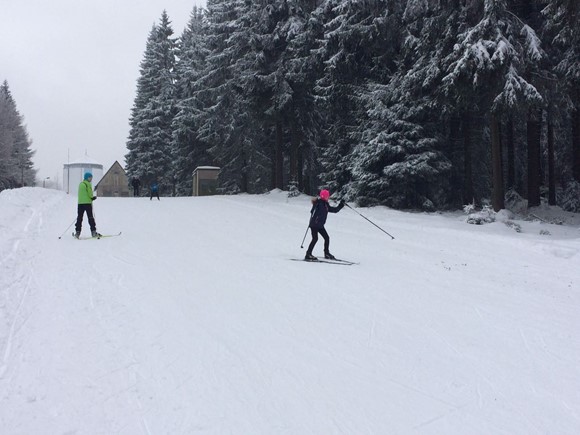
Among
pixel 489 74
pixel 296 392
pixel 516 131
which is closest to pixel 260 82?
pixel 489 74

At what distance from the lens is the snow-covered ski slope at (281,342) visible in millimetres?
3639

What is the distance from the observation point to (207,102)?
39531 millimetres

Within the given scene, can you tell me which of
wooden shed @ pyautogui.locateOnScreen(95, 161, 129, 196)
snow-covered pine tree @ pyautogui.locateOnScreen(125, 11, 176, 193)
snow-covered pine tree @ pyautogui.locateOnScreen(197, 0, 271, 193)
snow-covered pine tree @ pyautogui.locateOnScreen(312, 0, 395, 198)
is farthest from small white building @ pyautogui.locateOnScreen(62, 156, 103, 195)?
snow-covered pine tree @ pyautogui.locateOnScreen(312, 0, 395, 198)

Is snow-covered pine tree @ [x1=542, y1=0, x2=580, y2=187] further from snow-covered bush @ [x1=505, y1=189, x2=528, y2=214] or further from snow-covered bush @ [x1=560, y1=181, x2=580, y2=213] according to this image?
snow-covered bush @ [x1=505, y1=189, x2=528, y2=214]

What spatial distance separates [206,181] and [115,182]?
103ft

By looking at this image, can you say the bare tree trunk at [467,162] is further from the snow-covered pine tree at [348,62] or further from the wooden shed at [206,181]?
the wooden shed at [206,181]

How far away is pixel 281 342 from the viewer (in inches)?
201

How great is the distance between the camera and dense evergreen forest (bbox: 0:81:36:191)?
59.7 metres

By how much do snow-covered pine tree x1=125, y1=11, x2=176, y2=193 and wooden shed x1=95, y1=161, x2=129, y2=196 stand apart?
433 inches

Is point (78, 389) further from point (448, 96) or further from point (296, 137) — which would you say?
point (296, 137)

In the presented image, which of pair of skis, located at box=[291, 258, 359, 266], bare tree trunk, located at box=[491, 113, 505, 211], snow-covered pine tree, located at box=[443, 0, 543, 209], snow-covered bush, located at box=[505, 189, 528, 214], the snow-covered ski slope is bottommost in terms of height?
the snow-covered ski slope

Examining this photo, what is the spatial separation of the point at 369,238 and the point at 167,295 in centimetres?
811

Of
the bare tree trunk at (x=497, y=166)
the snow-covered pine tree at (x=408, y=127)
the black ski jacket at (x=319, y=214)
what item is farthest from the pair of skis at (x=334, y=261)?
the bare tree trunk at (x=497, y=166)

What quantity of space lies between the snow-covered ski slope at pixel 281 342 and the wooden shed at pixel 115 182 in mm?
54557
